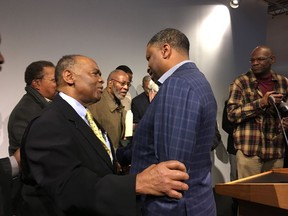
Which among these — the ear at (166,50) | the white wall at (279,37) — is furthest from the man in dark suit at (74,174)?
the white wall at (279,37)

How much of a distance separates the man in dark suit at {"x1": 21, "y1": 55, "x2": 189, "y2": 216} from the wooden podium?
73 cm

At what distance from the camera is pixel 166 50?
1.41 meters

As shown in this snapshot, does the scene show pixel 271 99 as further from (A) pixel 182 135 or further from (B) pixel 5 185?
(B) pixel 5 185

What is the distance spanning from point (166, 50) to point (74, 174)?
2.41ft

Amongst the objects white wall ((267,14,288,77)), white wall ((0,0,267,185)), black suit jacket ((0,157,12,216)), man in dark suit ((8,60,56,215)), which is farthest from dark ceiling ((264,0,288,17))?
black suit jacket ((0,157,12,216))

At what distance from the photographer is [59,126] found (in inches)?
45.9

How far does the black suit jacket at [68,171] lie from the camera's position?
39.0 inches

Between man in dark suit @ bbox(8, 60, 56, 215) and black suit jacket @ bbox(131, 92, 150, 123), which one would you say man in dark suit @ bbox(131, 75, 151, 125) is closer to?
black suit jacket @ bbox(131, 92, 150, 123)

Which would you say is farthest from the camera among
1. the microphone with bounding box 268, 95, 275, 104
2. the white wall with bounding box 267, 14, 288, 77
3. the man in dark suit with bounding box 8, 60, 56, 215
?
the white wall with bounding box 267, 14, 288, 77

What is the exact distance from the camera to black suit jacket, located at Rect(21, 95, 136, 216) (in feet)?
3.25

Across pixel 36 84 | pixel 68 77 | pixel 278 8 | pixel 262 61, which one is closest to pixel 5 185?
pixel 68 77

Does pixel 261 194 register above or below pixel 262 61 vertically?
below

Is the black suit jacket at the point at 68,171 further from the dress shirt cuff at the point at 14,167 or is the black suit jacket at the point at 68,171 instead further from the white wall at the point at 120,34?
the white wall at the point at 120,34

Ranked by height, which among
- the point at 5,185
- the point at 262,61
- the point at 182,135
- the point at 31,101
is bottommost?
the point at 5,185
